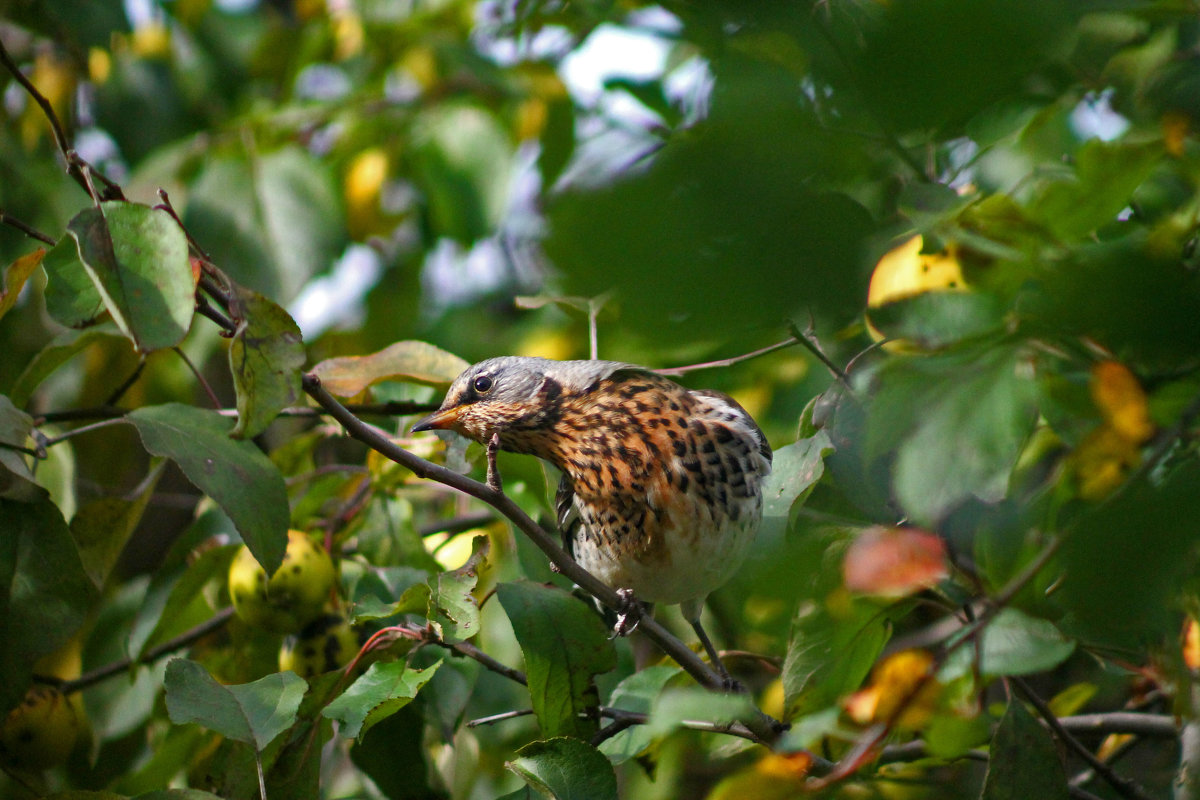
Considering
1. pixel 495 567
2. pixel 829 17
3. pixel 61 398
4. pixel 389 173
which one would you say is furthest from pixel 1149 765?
pixel 61 398

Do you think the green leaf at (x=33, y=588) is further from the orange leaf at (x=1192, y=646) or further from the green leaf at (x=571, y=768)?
the orange leaf at (x=1192, y=646)

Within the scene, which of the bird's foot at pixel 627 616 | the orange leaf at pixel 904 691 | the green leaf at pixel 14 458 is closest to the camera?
the orange leaf at pixel 904 691

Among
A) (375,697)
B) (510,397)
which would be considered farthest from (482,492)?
(510,397)

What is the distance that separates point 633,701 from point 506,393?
0.87 metres

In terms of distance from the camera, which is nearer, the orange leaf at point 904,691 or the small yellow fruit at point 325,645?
the orange leaf at point 904,691

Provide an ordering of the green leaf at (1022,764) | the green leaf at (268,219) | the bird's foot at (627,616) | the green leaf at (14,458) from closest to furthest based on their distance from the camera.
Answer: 1. the green leaf at (1022,764)
2. the green leaf at (14,458)
3. the bird's foot at (627,616)
4. the green leaf at (268,219)

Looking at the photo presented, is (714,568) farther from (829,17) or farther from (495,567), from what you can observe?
(829,17)

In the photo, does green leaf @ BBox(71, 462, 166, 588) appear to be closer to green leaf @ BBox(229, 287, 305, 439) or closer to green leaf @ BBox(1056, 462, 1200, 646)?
green leaf @ BBox(229, 287, 305, 439)

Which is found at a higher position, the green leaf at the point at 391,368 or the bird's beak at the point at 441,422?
the green leaf at the point at 391,368

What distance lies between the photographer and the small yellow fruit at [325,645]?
2566 mm

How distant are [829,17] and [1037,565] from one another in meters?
0.49

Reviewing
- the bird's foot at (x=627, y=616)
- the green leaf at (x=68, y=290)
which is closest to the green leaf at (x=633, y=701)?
the bird's foot at (x=627, y=616)

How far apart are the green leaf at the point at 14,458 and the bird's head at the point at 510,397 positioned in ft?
2.64

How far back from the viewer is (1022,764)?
5.55 feet
